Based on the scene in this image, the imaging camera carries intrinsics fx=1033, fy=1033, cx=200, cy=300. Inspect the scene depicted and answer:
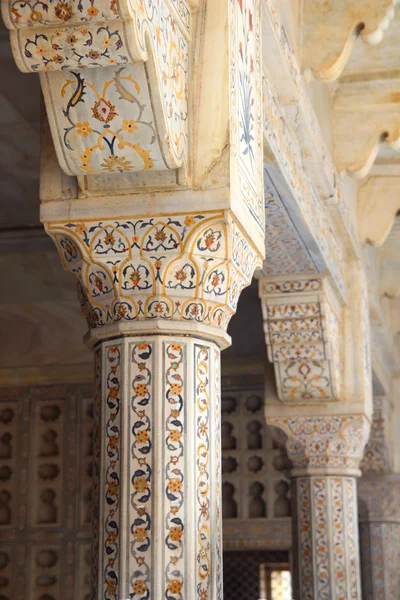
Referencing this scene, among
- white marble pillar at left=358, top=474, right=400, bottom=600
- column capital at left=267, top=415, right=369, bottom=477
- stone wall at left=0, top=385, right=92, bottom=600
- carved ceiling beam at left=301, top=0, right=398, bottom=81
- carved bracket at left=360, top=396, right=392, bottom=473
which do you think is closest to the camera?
carved ceiling beam at left=301, top=0, right=398, bottom=81

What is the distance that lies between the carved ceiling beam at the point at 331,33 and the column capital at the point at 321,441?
2.48 meters

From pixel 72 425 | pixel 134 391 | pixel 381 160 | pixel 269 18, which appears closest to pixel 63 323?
pixel 72 425

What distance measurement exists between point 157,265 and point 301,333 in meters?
3.15

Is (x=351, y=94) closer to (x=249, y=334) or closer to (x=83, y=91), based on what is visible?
(x=249, y=334)

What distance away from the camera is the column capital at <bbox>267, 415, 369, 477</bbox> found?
6.79 metres

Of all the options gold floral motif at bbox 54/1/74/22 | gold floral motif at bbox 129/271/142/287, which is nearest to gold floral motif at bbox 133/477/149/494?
gold floral motif at bbox 129/271/142/287

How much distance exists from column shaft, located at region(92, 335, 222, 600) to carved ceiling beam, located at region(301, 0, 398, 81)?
239 centimetres

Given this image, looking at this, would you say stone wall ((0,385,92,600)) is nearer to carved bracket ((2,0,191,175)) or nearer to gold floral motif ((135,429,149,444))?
gold floral motif ((135,429,149,444))

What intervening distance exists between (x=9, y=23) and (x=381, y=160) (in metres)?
5.21

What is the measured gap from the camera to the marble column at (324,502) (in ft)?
21.4

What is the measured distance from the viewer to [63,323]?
8.20 m

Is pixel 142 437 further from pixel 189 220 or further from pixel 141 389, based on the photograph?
pixel 189 220

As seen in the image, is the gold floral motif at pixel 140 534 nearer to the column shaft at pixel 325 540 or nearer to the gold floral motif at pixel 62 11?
the gold floral motif at pixel 62 11

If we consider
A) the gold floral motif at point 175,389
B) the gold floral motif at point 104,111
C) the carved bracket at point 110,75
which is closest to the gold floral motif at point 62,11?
the carved bracket at point 110,75
